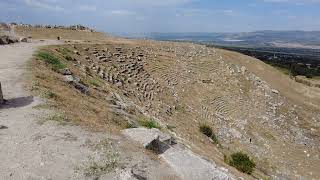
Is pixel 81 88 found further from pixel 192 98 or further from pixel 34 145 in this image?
pixel 192 98

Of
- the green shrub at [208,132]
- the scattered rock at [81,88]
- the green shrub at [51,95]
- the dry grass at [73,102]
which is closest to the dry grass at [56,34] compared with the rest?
the green shrub at [208,132]

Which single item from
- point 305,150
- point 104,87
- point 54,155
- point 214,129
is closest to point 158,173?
point 54,155

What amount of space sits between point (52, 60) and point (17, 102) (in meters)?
12.5

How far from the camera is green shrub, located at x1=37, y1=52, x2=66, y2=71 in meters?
27.2

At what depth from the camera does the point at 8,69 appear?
80.3ft

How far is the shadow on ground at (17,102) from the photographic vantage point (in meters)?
17.1

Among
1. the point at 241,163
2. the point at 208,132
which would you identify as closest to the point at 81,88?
the point at 241,163

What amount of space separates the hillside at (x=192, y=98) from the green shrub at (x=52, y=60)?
546 mm

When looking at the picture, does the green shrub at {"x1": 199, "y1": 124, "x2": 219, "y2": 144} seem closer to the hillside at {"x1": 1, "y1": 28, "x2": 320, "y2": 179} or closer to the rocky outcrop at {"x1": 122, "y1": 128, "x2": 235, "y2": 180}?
the hillside at {"x1": 1, "y1": 28, "x2": 320, "y2": 179}

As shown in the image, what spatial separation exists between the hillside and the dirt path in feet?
3.94

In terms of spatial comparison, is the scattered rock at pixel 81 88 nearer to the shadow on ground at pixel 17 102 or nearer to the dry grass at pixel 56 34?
the shadow on ground at pixel 17 102

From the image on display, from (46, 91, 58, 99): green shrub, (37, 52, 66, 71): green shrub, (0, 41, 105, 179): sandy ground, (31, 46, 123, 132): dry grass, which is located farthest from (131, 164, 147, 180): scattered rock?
(37, 52, 66, 71): green shrub

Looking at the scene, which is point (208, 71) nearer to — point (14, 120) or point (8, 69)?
point (8, 69)

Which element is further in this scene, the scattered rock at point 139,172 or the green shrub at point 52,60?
the green shrub at point 52,60
